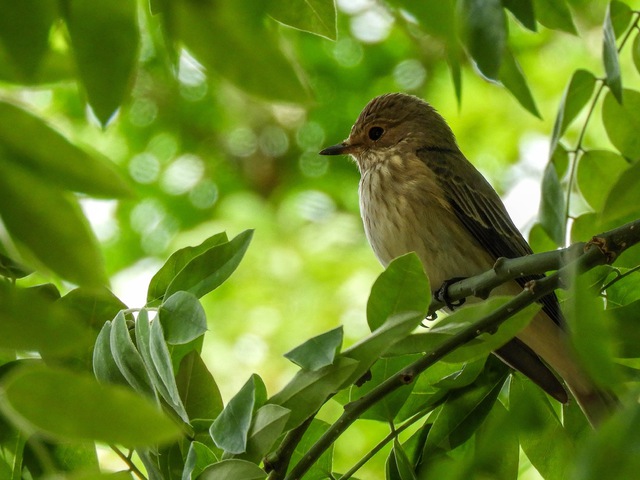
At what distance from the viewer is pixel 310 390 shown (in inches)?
58.5

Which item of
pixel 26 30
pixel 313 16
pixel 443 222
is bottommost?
pixel 26 30

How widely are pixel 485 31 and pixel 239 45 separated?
2.10 feet

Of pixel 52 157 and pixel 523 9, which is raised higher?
pixel 523 9

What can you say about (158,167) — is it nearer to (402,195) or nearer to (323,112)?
(323,112)

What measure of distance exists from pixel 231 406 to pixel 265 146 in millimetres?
6058

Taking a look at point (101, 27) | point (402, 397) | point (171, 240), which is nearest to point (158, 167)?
point (171, 240)

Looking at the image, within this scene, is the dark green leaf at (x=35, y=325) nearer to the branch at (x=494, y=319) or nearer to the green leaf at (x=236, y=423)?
the green leaf at (x=236, y=423)

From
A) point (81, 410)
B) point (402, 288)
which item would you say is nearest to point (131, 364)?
point (402, 288)

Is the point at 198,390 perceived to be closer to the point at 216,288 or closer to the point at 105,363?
the point at 105,363

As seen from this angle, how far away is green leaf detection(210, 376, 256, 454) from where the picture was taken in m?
1.39

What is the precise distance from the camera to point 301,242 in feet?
20.3

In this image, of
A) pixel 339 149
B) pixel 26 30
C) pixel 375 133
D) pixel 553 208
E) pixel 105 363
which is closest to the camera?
pixel 26 30

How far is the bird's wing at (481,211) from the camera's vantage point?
363 centimetres

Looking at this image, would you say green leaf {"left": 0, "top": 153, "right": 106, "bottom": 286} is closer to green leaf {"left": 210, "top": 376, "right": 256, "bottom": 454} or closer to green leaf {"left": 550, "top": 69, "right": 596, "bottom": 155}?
green leaf {"left": 210, "top": 376, "right": 256, "bottom": 454}
